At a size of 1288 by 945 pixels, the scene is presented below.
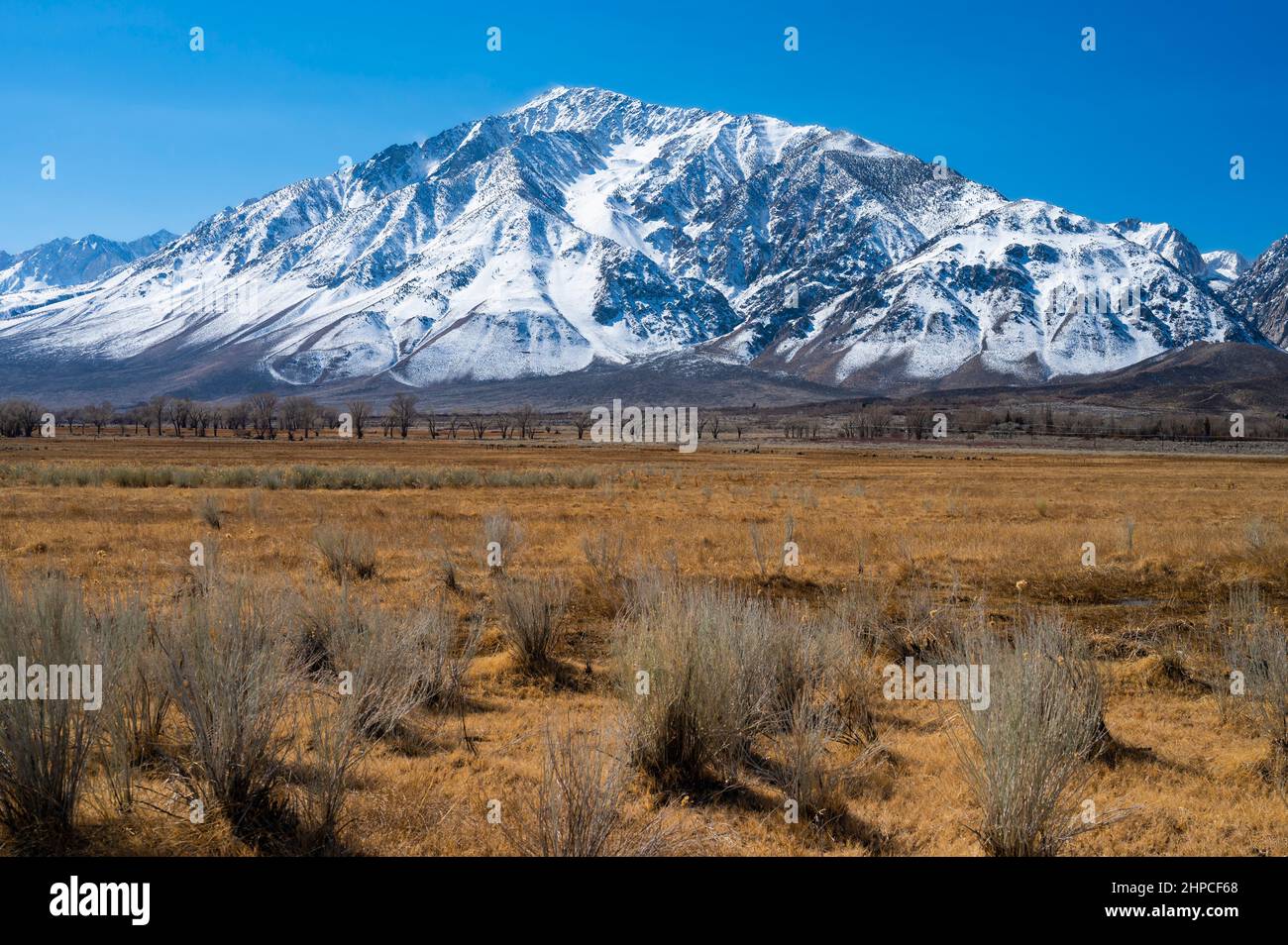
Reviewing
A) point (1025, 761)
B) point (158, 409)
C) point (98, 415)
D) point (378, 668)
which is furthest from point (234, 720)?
point (98, 415)

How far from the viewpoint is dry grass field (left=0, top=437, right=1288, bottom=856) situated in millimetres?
5016

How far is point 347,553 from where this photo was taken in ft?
47.9

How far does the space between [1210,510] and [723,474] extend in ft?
83.4

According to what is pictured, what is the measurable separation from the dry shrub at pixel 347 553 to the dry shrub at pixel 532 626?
5489 millimetres

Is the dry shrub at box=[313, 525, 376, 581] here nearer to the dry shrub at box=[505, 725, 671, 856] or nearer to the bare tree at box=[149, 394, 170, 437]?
the dry shrub at box=[505, 725, 671, 856]

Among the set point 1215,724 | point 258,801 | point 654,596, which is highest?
point 654,596

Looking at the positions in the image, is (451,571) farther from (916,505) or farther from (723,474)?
(723,474)

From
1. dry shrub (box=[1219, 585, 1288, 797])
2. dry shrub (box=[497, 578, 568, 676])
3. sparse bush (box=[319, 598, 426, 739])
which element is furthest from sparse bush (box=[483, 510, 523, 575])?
dry shrub (box=[1219, 585, 1288, 797])

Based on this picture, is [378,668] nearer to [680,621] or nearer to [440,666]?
[440,666]

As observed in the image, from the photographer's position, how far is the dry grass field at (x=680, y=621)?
5016 mm

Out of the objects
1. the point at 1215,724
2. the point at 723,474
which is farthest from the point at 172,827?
the point at 723,474

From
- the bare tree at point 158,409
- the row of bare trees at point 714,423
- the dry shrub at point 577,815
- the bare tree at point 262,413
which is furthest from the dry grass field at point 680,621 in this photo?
the bare tree at point 158,409
